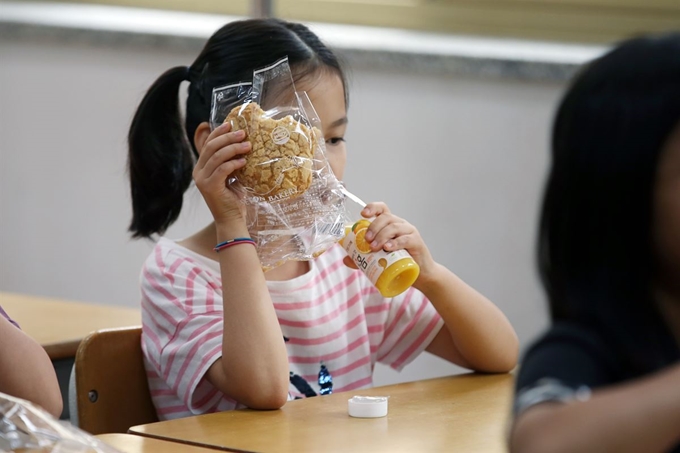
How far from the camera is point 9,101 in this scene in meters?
3.17

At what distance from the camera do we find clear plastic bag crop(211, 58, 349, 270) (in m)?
1.17

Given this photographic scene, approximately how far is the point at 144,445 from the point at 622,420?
0.53 meters

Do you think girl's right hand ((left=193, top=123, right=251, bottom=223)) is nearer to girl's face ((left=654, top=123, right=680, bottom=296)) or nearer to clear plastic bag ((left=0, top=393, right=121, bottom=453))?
clear plastic bag ((left=0, top=393, right=121, bottom=453))

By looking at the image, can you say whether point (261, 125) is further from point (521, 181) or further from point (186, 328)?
point (521, 181)

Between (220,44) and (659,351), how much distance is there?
89cm

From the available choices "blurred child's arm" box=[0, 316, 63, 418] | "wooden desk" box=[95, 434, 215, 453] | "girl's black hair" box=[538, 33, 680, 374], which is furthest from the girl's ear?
"girl's black hair" box=[538, 33, 680, 374]

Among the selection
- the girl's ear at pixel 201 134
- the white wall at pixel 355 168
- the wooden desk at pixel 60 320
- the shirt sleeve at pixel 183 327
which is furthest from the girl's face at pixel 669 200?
the white wall at pixel 355 168

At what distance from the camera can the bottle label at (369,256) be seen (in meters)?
1.14

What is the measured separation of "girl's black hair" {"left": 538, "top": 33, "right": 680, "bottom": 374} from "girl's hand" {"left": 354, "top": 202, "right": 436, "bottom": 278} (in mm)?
507

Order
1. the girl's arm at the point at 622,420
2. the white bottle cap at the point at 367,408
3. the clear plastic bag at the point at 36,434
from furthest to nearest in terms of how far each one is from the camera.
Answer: the white bottle cap at the point at 367,408
the clear plastic bag at the point at 36,434
the girl's arm at the point at 622,420

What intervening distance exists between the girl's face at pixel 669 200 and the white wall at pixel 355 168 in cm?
166

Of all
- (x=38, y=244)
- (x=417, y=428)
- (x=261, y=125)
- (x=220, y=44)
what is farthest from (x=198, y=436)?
(x=38, y=244)

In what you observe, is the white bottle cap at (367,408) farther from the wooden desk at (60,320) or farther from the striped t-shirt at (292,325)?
the wooden desk at (60,320)

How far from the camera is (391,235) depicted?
1.20m
